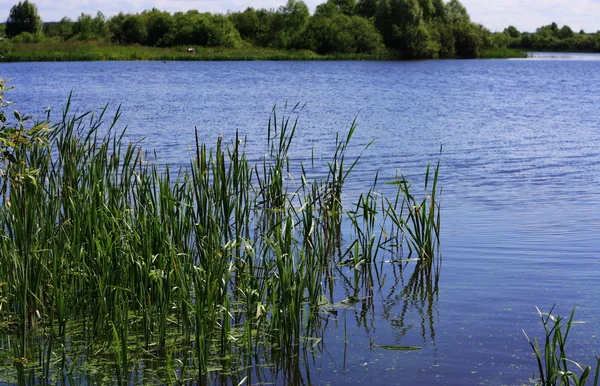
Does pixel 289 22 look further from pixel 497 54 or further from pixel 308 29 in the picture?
pixel 497 54

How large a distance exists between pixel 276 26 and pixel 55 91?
5079cm

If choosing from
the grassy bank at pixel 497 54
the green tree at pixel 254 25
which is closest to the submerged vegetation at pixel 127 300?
the grassy bank at pixel 497 54

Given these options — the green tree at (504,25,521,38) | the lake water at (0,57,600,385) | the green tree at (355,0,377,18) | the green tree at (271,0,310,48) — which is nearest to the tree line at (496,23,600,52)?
the green tree at (504,25,521,38)

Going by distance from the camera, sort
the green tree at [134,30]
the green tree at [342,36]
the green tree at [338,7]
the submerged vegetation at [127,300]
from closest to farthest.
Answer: the submerged vegetation at [127,300] → the green tree at [342,36] → the green tree at [134,30] → the green tree at [338,7]

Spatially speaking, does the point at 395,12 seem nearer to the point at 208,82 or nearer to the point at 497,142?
the point at 208,82

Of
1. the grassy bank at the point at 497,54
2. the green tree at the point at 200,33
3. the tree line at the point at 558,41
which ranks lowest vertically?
the grassy bank at the point at 497,54

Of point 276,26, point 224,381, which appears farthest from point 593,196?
point 276,26

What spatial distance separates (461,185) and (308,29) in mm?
59236

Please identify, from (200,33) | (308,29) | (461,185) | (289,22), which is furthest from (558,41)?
(461,185)

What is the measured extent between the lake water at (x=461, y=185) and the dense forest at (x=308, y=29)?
3652cm

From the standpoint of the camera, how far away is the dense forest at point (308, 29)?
213ft

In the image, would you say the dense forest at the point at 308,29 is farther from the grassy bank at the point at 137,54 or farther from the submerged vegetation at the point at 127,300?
the submerged vegetation at the point at 127,300

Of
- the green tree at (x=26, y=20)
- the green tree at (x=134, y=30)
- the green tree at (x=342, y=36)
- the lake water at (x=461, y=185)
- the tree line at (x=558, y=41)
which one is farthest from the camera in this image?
the tree line at (x=558, y=41)

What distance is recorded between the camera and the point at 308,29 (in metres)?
67.5
